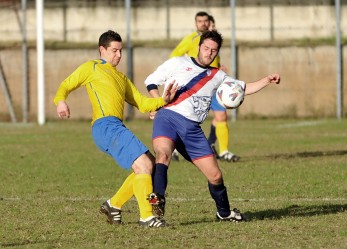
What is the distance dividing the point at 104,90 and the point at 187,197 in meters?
2.74

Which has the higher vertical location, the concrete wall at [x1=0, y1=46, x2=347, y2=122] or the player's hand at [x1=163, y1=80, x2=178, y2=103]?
the player's hand at [x1=163, y1=80, x2=178, y2=103]

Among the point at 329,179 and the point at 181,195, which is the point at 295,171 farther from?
the point at 181,195

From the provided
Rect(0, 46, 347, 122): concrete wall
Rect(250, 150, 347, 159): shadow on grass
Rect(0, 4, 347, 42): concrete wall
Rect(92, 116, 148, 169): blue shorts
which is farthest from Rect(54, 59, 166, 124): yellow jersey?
Rect(0, 4, 347, 42): concrete wall

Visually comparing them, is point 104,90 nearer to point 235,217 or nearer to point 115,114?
point 115,114

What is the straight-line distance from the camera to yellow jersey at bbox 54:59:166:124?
33.2ft

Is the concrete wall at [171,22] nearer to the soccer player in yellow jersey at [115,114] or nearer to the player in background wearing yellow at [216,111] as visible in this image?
the player in background wearing yellow at [216,111]

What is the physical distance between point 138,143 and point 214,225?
1020mm

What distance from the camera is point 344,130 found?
2392 centimetres

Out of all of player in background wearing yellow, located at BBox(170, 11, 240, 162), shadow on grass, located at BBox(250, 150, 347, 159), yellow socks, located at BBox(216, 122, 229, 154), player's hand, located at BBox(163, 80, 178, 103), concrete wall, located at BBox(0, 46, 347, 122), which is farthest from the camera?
concrete wall, located at BBox(0, 46, 347, 122)

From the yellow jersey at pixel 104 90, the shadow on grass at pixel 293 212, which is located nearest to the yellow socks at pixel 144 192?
the shadow on grass at pixel 293 212

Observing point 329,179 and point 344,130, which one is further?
point 344,130

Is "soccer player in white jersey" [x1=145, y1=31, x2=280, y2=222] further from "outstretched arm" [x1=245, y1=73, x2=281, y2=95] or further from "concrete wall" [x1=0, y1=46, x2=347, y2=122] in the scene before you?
"concrete wall" [x1=0, y1=46, x2=347, y2=122]

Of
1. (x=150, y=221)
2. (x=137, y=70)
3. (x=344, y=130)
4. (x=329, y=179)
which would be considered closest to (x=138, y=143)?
(x=150, y=221)

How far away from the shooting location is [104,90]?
10172mm
